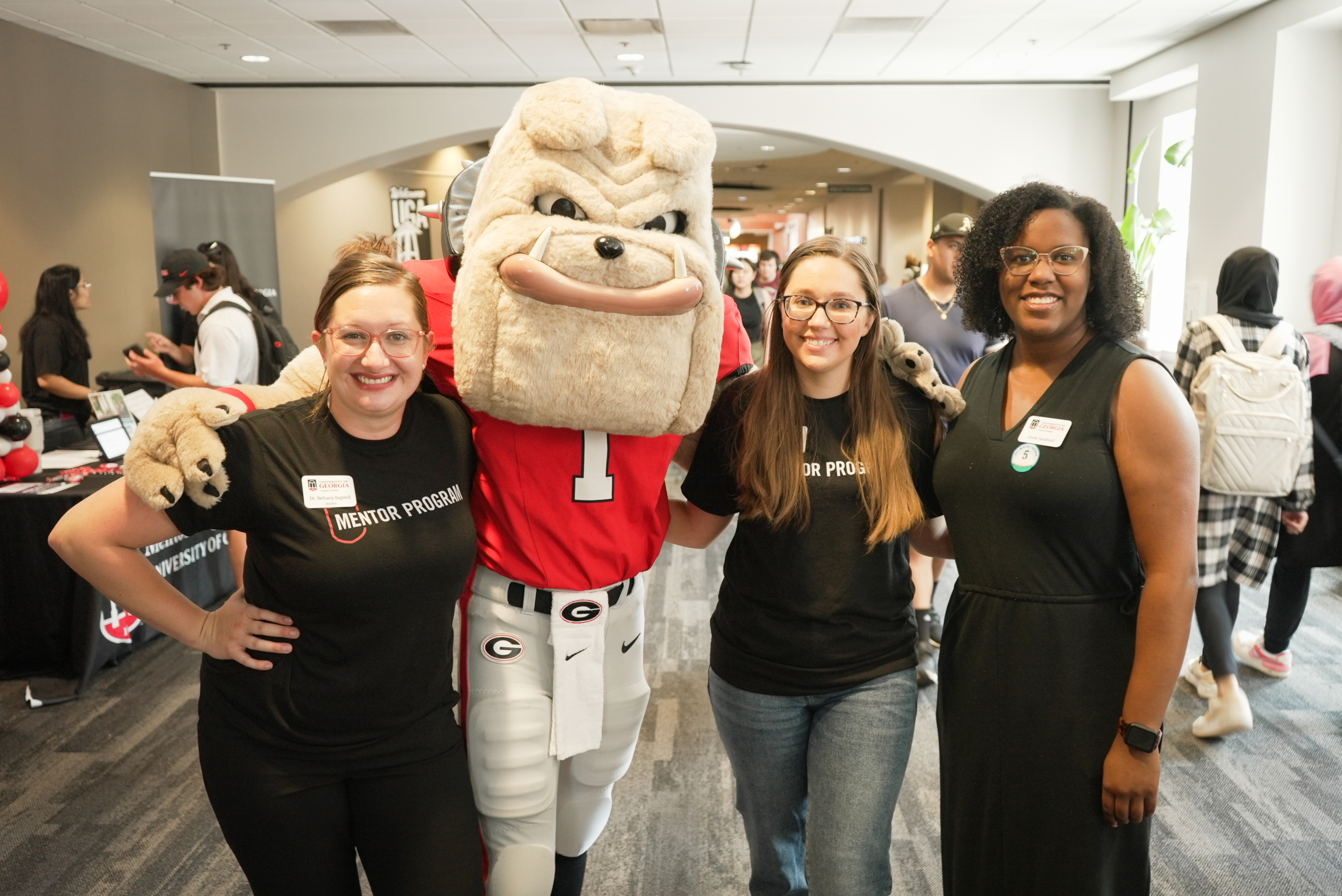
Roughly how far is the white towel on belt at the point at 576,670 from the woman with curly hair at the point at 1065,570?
1.83ft

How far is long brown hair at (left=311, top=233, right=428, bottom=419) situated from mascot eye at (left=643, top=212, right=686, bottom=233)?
0.35 meters

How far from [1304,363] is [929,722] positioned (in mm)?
1577

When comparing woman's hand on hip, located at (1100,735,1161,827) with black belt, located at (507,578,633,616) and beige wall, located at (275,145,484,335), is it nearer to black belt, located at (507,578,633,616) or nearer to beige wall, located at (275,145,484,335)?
black belt, located at (507,578,633,616)

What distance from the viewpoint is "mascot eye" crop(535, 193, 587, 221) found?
1.44 metres

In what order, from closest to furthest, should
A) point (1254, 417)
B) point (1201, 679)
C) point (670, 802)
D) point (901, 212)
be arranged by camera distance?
point (670, 802), point (1254, 417), point (1201, 679), point (901, 212)

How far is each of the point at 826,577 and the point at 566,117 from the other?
0.79 metres

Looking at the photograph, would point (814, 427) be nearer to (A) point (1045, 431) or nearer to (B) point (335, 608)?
(A) point (1045, 431)

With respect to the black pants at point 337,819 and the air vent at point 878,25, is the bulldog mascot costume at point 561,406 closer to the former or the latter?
the black pants at point 337,819

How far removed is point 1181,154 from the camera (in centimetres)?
742

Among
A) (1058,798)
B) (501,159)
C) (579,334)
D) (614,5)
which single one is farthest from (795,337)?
(614,5)

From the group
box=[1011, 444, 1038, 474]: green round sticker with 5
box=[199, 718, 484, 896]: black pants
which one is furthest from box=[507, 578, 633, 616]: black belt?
box=[1011, 444, 1038, 474]: green round sticker with 5

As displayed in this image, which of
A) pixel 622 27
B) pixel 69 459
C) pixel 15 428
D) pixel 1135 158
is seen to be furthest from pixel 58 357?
pixel 1135 158

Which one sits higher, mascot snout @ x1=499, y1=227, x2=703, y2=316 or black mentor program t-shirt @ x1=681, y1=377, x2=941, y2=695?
mascot snout @ x1=499, y1=227, x2=703, y2=316

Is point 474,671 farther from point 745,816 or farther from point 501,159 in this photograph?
point 501,159
